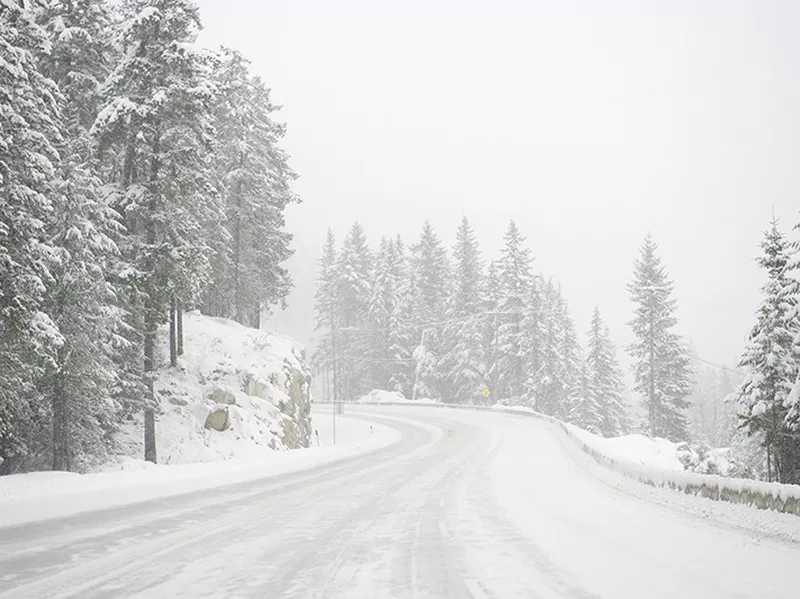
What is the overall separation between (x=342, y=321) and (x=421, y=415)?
1006 inches

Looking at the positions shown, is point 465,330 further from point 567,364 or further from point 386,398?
point 567,364

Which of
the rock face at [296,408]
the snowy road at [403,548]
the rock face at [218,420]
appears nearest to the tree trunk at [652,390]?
the rock face at [296,408]

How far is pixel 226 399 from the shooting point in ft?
79.8

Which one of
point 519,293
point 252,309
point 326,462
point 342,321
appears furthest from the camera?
point 342,321

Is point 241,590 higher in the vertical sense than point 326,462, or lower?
higher

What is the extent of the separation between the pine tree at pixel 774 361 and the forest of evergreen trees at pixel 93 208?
19018 millimetres

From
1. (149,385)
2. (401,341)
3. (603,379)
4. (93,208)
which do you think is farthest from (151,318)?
(603,379)

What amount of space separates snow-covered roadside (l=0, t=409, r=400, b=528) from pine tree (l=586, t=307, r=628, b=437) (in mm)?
39548

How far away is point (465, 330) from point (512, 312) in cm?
450

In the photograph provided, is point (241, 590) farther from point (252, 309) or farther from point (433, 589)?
point (252, 309)

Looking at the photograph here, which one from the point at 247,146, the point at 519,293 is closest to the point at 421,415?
the point at 519,293

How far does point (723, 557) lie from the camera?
6.49 metres

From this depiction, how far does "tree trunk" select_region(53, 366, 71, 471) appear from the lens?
16141 millimetres

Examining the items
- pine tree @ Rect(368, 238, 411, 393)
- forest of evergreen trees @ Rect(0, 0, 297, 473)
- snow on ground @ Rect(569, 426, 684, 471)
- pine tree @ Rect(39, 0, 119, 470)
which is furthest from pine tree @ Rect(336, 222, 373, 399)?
pine tree @ Rect(39, 0, 119, 470)
